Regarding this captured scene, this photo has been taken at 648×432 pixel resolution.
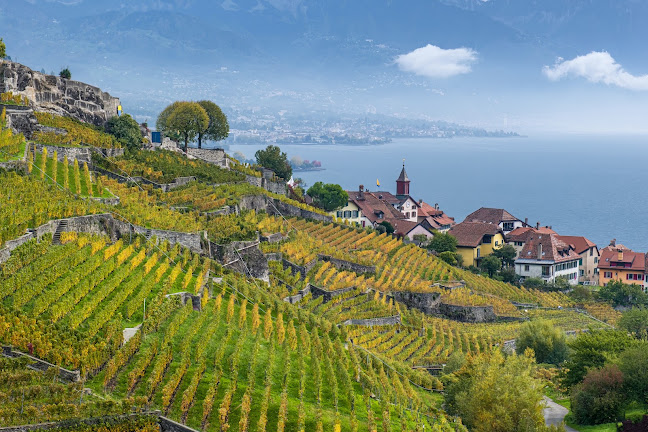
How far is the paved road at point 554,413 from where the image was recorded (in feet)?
120

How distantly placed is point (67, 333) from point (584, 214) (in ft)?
599

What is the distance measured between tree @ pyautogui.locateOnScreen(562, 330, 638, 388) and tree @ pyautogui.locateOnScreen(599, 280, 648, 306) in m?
29.9

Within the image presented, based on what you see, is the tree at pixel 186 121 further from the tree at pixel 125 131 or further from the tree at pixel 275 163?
the tree at pixel 125 131

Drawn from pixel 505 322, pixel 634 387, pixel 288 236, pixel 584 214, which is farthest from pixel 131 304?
pixel 584 214

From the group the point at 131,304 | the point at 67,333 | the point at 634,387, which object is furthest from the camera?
the point at 634,387

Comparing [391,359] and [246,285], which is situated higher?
[246,285]

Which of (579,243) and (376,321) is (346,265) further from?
(579,243)

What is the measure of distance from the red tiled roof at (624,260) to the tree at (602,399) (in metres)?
49.1

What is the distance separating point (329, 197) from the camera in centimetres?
8338

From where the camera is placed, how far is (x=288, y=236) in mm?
53469

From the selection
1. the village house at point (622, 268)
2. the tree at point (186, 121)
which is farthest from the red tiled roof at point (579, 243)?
the tree at point (186, 121)

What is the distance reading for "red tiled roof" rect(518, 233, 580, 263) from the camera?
80.1 metres

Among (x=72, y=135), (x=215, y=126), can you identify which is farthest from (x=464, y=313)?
(x=215, y=126)

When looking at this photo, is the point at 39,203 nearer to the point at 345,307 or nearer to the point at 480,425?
the point at 345,307
